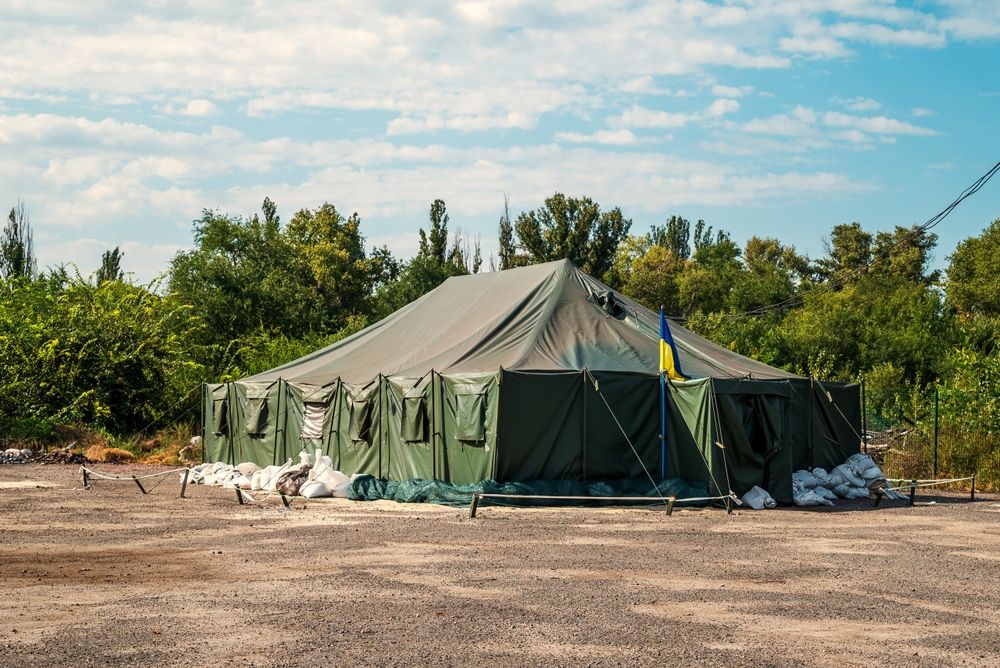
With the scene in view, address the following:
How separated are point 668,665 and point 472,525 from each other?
7455 mm

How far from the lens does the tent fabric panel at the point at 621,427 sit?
16812 millimetres

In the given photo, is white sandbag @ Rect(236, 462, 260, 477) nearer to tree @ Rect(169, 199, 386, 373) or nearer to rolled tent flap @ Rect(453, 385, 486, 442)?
rolled tent flap @ Rect(453, 385, 486, 442)

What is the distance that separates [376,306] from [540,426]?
42.1m

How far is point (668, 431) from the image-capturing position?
55.7ft

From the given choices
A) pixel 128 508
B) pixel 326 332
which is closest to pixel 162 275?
pixel 326 332

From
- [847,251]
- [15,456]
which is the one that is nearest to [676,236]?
[847,251]

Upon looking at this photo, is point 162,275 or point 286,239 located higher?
point 286,239

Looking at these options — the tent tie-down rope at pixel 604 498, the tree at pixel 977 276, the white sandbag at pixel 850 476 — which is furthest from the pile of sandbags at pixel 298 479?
the tree at pixel 977 276

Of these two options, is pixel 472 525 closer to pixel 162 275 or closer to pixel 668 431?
pixel 668 431

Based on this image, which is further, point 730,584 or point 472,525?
point 472,525

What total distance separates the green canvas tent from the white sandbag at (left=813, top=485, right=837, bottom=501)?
26.1 inches

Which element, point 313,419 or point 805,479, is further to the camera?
point 313,419

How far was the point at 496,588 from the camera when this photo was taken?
927cm

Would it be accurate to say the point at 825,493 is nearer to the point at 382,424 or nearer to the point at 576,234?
the point at 382,424
